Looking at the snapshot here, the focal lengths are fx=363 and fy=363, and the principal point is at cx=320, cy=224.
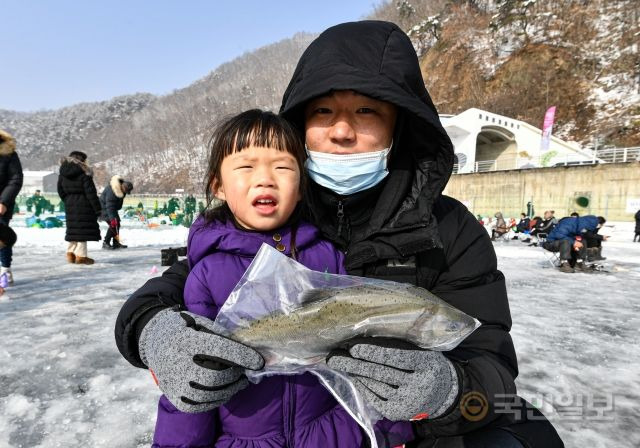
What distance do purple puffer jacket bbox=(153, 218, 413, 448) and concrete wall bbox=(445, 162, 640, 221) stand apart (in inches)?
1012

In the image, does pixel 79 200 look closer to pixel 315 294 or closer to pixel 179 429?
pixel 179 429

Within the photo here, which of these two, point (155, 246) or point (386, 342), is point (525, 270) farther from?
point (155, 246)

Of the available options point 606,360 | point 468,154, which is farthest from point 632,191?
point 606,360

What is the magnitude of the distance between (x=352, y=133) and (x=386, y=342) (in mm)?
849

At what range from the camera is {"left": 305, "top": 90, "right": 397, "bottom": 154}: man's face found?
1479 millimetres

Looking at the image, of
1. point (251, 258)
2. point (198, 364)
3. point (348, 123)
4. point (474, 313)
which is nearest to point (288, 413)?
point (198, 364)

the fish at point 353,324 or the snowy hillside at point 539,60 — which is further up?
the snowy hillside at point 539,60

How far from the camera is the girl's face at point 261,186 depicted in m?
Result: 1.39

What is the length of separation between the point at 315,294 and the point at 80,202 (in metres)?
8.06

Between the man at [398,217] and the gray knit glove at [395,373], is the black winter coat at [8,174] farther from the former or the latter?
the gray knit glove at [395,373]

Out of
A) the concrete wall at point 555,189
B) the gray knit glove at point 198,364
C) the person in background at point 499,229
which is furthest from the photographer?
the concrete wall at point 555,189

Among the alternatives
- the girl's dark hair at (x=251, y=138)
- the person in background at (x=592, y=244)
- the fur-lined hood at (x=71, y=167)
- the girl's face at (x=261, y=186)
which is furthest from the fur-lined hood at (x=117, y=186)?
the person in background at (x=592, y=244)

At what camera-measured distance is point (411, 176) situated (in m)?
1.68

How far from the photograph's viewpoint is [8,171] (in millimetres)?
5230
